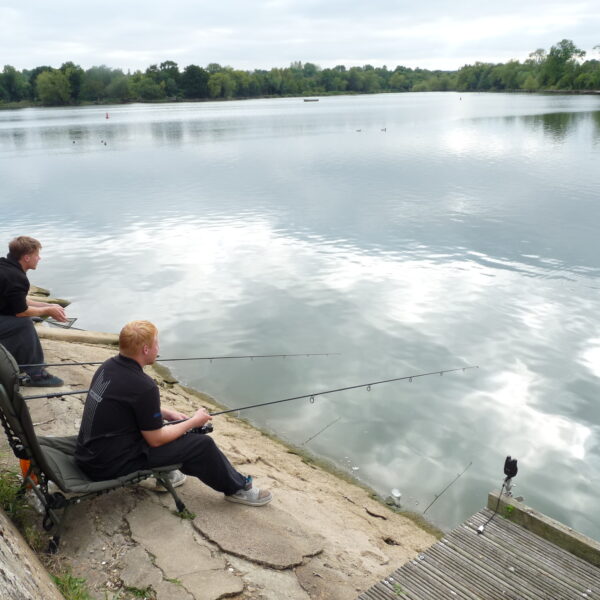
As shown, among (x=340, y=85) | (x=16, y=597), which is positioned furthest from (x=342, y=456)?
(x=340, y=85)

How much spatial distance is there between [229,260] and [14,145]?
42.4m

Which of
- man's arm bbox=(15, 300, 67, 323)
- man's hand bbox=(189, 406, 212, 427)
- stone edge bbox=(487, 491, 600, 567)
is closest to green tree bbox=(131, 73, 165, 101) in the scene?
man's arm bbox=(15, 300, 67, 323)

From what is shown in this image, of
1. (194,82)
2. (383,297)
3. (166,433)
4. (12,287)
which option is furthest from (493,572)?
(194,82)

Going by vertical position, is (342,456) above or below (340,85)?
below

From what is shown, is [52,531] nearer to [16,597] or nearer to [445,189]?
[16,597]

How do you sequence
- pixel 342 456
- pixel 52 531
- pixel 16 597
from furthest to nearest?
pixel 342 456 → pixel 52 531 → pixel 16 597

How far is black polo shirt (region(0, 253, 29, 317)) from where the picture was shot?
5996 mm

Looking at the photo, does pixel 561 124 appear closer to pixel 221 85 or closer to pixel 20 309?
pixel 20 309

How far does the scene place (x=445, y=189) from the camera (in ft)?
79.9

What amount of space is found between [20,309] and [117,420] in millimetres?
2975

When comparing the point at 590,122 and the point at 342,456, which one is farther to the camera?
the point at 590,122

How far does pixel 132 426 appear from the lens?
400 cm

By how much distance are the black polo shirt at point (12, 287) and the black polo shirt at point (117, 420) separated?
2672 mm

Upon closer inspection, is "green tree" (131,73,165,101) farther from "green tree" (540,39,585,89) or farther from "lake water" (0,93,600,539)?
"lake water" (0,93,600,539)
